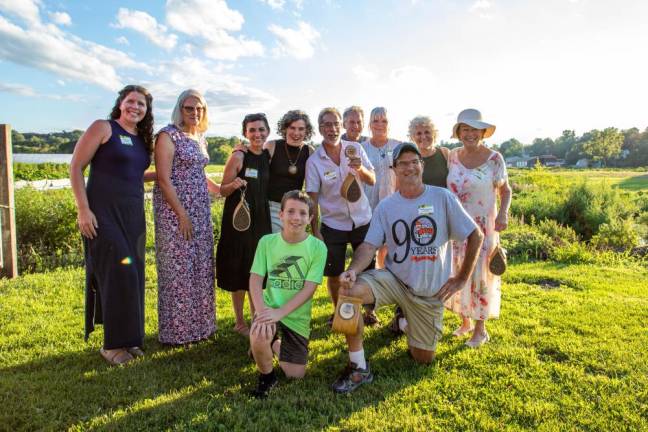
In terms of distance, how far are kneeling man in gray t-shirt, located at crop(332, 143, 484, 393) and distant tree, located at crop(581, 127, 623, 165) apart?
9452 cm

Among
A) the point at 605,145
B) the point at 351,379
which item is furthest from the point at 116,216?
the point at 605,145

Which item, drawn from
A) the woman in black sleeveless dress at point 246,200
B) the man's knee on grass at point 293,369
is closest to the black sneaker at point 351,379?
the man's knee on grass at point 293,369

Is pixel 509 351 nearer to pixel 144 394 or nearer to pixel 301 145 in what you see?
pixel 301 145

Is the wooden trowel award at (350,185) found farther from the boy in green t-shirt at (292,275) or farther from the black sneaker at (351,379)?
the black sneaker at (351,379)

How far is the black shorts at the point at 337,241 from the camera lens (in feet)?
15.5

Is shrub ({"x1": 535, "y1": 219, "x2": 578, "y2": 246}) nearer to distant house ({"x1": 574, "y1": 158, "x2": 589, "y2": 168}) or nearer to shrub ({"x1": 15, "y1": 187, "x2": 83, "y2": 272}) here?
shrub ({"x1": 15, "y1": 187, "x2": 83, "y2": 272})

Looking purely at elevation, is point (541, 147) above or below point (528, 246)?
above

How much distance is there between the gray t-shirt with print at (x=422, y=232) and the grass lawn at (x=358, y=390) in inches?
33.9

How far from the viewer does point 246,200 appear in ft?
14.9

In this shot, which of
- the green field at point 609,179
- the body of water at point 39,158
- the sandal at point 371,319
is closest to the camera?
the sandal at point 371,319

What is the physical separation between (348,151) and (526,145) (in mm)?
159884

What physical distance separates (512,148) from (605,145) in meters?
66.6

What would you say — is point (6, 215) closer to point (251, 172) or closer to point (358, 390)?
point (251, 172)

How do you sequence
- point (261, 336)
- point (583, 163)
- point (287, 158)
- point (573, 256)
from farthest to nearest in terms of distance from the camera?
point (583, 163) → point (573, 256) → point (287, 158) → point (261, 336)
